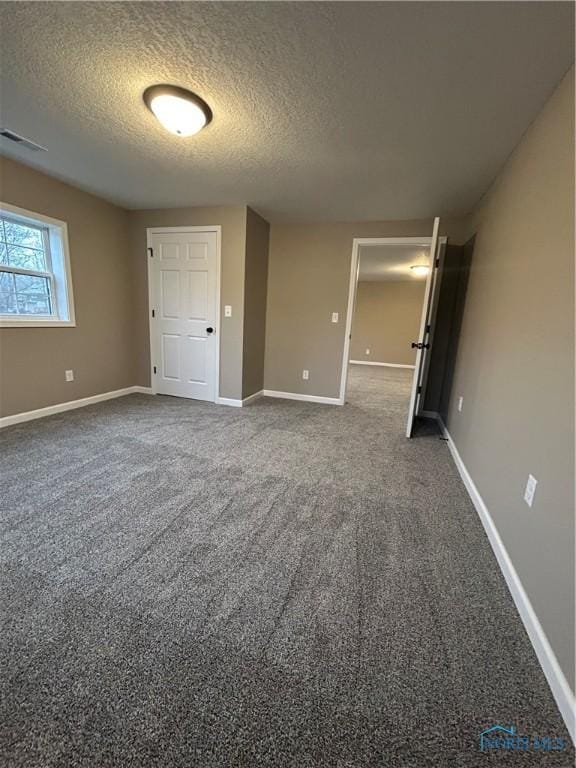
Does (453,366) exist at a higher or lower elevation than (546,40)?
lower

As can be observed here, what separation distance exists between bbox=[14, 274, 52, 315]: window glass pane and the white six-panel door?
1.14 metres

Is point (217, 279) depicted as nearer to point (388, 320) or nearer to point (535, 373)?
point (535, 373)

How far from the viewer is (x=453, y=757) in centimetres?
82

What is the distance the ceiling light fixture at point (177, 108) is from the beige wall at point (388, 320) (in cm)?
623

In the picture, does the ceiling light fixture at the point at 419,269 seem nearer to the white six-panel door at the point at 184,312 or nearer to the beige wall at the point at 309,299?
the beige wall at the point at 309,299

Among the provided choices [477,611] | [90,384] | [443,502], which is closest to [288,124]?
[443,502]

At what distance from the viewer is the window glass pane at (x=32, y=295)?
2998mm

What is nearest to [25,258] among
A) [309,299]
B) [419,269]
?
[309,299]

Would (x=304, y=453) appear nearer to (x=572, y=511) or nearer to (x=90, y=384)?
(x=572, y=511)

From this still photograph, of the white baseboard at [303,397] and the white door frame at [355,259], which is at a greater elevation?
the white door frame at [355,259]

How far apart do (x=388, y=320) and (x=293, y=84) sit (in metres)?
6.52

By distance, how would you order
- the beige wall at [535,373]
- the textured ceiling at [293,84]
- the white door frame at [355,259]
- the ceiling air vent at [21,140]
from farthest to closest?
1. the white door frame at [355,259]
2. the ceiling air vent at [21,140]
3. the textured ceiling at [293,84]
4. the beige wall at [535,373]

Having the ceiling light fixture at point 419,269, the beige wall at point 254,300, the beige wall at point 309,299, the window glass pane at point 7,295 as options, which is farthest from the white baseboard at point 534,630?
the ceiling light fixture at point 419,269

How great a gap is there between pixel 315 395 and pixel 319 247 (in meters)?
1.98
